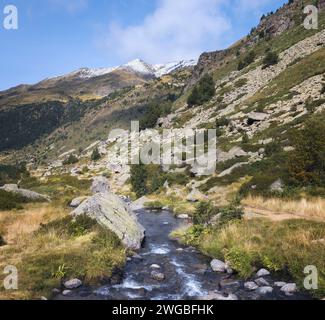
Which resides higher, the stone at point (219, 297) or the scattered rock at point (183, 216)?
the stone at point (219, 297)

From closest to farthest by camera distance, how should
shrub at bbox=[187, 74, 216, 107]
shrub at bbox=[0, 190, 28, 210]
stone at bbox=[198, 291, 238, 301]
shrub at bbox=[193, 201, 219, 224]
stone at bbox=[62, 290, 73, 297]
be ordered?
stone at bbox=[198, 291, 238, 301], stone at bbox=[62, 290, 73, 297], shrub at bbox=[193, 201, 219, 224], shrub at bbox=[0, 190, 28, 210], shrub at bbox=[187, 74, 216, 107]

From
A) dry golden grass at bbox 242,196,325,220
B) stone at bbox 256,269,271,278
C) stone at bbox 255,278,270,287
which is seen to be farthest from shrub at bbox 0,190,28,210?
stone at bbox 255,278,270,287

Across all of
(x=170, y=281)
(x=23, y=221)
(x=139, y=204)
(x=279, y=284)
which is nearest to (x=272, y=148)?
(x=139, y=204)

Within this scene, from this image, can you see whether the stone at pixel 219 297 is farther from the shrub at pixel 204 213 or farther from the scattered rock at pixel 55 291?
the shrub at pixel 204 213

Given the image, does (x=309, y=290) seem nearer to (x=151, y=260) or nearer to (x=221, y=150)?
(x=151, y=260)

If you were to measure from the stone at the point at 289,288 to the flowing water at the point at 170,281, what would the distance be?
299mm

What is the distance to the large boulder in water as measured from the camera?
23531 millimetres

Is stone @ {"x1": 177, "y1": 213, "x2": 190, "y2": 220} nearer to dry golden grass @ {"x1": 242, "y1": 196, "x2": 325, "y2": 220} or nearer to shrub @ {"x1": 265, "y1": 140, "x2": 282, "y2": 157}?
dry golden grass @ {"x1": 242, "y1": 196, "x2": 325, "y2": 220}

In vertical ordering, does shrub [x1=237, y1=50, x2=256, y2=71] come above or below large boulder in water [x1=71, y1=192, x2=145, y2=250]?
above

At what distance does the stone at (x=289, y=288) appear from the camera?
16.1 m

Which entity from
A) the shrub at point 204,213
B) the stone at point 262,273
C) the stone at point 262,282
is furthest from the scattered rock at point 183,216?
the stone at point 262,282

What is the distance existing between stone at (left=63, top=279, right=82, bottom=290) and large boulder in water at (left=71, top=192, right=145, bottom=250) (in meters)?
6.07
